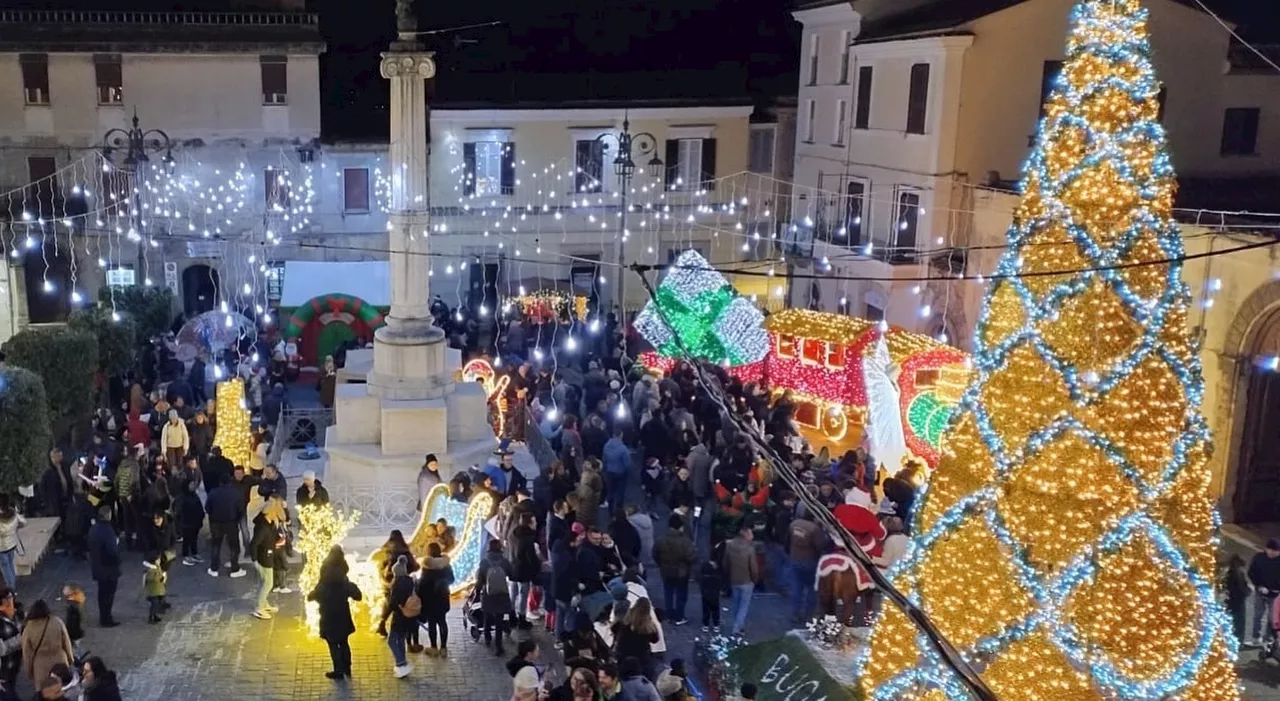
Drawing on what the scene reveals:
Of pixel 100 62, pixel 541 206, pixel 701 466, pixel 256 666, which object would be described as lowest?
pixel 256 666

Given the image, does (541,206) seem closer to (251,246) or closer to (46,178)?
(251,246)

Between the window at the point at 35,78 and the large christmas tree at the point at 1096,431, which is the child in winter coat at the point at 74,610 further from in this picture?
the window at the point at 35,78

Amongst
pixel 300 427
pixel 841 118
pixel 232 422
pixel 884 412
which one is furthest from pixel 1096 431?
pixel 841 118

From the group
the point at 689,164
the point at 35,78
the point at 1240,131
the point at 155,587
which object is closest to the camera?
the point at 155,587

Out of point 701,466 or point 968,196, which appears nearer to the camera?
point 701,466

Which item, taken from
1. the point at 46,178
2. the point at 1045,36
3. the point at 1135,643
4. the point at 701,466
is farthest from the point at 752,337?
the point at 46,178

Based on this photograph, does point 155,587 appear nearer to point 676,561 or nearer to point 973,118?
point 676,561

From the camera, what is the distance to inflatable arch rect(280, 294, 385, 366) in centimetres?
2356

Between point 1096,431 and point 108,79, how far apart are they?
25704mm

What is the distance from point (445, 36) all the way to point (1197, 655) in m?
29.4

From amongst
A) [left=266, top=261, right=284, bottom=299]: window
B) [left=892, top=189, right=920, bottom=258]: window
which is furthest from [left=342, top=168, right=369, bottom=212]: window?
[left=892, top=189, right=920, bottom=258]: window

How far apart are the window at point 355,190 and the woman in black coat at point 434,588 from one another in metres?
19.4

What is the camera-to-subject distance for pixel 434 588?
38.3ft

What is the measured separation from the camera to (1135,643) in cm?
828
